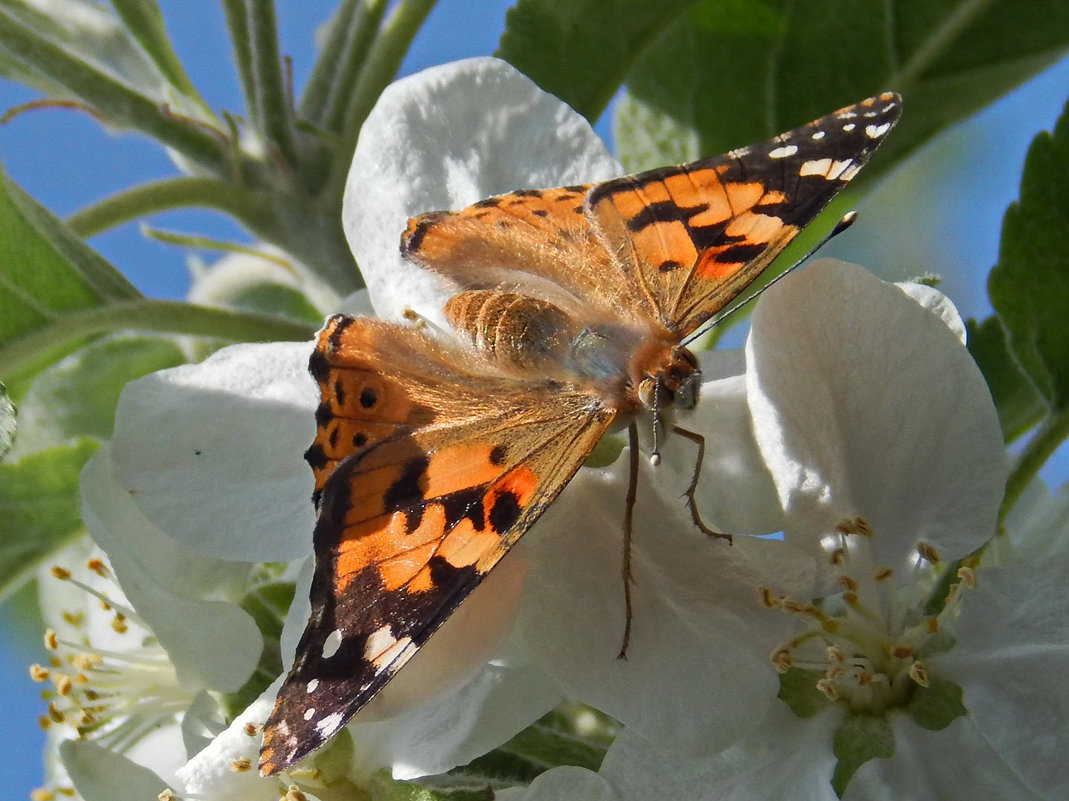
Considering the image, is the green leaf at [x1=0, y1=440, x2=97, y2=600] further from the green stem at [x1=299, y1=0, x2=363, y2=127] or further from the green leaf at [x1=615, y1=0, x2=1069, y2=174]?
the green leaf at [x1=615, y1=0, x2=1069, y2=174]

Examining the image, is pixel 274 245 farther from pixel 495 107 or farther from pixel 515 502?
pixel 515 502

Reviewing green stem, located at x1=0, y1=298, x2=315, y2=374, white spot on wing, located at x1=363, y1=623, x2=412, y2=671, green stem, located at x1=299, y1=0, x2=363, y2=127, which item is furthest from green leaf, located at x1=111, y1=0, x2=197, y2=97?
white spot on wing, located at x1=363, y1=623, x2=412, y2=671

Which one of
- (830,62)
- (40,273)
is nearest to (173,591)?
(40,273)

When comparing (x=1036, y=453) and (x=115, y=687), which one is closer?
(x=1036, y=453)

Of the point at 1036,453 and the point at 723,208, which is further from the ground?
the point at 723,208

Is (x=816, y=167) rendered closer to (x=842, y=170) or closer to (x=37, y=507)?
(x=842, y=170)
